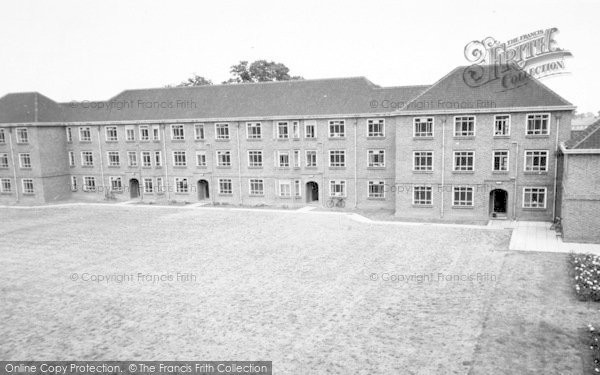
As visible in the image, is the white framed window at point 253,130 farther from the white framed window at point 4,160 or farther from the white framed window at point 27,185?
the white framed window at point 4,160

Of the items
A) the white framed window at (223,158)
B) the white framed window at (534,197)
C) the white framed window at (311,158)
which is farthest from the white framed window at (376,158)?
the white framed window at (223,158)

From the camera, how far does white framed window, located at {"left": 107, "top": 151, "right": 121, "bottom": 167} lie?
45.5 m

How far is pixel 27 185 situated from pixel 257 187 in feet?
74.3

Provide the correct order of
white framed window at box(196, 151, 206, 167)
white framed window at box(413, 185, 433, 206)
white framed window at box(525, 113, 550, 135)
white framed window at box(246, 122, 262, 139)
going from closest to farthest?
white framed window at box(525, 113, 550, 135) → white framed window at box(413, 185, 433, 206) → white framed window at box(246, 122, 262, 139) → white framed window at box(196, 151, 206, 167)

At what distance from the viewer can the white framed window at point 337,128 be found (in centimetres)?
3769

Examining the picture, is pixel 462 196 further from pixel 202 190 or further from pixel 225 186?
→ pixel 202 190

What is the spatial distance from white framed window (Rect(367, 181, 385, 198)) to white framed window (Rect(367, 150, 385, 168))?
1340mm

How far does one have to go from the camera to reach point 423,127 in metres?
33.4

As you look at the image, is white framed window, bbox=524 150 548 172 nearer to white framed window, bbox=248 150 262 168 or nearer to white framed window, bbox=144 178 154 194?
white framed window, bbox=248 150 262 168

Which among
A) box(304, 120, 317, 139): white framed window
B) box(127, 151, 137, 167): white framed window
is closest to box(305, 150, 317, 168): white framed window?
box(304, 120, 317, 139): white framed window

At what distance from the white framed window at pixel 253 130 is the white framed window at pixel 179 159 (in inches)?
266

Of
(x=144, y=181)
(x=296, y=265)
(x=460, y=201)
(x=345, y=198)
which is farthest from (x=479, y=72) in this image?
(x=144, y=181)

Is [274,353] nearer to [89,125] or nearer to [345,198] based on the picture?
[345,198]

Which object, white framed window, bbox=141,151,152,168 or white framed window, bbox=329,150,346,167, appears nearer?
white framed window, bbox=329,150,346,167
